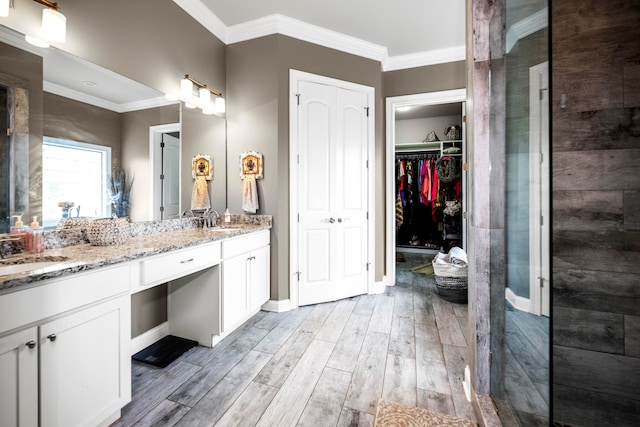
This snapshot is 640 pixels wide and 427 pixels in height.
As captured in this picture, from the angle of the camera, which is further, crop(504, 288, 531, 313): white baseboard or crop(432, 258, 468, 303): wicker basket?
crop(432, 258, 468, 303): wicker basket

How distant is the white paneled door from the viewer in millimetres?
2994

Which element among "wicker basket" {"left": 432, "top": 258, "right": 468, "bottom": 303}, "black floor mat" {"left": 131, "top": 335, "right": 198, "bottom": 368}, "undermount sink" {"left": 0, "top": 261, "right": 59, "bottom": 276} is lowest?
"black floor mat" {"left": 131, "top": 335, "right": 198, "bottom": 368}

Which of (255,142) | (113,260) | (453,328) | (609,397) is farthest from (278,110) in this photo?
(609,397)

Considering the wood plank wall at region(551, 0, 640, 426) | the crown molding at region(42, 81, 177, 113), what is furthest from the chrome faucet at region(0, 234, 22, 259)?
the wood plank wall at region(551, 0, 640, 426)

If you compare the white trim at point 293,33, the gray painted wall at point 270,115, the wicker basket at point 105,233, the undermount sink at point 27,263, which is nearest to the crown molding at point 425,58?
the white trim at point 293,33

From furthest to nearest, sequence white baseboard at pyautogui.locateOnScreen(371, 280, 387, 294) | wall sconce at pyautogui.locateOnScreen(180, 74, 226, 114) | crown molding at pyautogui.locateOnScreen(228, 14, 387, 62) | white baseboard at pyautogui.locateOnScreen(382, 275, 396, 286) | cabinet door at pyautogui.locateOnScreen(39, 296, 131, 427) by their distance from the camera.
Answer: white baseboard at pyautogui.locateOnScreen(382, 275, 396, 286), white baseboard at pyautogui.locateOnScreen(371, 280, 387, 294), crown molding at pyautogui.locateOnScreen(228, 14, 387, 62), wall sconce at pyautogui.locateOnScreen(180, 74, 226, 114), cabinet door at pyautogui.locateOnScreen(39, 296, 131, 427)

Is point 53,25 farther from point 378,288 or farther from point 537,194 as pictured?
point 378,288

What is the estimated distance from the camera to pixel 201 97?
2656mm

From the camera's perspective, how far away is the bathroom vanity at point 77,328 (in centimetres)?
104

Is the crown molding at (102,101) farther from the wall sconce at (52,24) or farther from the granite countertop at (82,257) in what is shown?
the granite countertop at (82,257)

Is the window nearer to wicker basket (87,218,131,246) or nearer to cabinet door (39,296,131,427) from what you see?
wicker basket (87,218,131,246)

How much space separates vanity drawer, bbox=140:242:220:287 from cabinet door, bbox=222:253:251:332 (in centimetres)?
17

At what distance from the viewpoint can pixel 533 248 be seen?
1.25 meters

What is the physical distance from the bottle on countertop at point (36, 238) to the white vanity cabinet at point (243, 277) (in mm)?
1014
